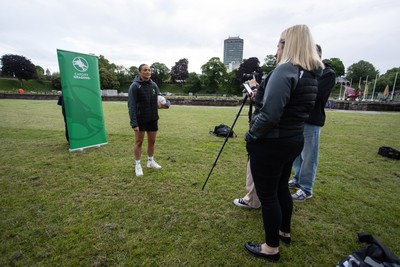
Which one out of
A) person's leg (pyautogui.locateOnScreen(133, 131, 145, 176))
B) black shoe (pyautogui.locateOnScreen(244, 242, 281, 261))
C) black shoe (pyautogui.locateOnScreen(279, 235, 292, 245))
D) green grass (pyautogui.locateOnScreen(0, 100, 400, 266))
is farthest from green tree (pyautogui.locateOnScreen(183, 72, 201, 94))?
black shoe (pyautogui.locateOnScreen(244, 242, 281, 261))

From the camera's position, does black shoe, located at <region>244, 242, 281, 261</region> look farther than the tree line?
No

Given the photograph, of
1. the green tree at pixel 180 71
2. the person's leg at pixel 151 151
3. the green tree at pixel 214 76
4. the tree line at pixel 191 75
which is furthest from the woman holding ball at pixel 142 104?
the green tree at pixel 180 71

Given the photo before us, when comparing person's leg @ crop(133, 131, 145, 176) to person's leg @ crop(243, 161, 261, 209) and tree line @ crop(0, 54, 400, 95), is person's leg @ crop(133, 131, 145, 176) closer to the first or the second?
person's leg @ crop(243, 161, 261, 209)

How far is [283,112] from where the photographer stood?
6.14 feet

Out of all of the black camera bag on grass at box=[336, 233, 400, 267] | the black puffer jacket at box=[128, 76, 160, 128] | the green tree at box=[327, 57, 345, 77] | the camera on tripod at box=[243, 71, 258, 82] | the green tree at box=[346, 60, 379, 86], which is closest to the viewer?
the black camera bag on grass at box=[336, 233, 400, 267]

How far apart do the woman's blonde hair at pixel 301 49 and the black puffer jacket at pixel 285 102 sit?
6 centimetres

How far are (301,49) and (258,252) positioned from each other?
2171 millimetres

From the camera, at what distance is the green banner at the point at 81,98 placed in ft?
18.4

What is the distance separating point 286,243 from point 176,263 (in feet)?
4.46

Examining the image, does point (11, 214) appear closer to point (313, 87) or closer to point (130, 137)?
point (313, 87)

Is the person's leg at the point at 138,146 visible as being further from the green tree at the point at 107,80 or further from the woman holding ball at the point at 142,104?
the green tree at the point at 107,80

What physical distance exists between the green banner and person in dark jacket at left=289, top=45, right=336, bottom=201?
586 cm

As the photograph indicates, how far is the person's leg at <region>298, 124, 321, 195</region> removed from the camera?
3.33 metres

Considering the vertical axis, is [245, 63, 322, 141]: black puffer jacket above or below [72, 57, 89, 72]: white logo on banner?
below
